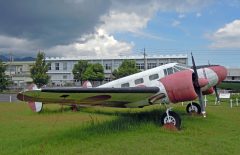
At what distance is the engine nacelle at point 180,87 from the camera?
11039mm

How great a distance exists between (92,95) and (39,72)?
183ft

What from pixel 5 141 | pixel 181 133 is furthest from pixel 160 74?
pixel 5 141

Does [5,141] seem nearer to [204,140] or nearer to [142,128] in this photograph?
[142,128]

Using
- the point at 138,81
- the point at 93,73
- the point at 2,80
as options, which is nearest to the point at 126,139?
the point at 138,81

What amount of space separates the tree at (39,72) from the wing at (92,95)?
53.1 metres

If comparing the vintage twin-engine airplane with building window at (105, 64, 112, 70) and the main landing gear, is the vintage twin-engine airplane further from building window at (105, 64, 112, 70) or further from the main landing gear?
building window at (105, 64, 112, 70)

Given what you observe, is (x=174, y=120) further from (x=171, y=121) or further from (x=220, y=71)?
(x=220, y=71)

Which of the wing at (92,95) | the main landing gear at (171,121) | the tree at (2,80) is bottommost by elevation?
the main landing gear at (171,121)

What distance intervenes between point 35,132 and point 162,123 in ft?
15.9

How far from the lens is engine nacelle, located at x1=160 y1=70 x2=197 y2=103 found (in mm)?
11039

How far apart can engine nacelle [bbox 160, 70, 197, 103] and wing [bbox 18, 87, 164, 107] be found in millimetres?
421

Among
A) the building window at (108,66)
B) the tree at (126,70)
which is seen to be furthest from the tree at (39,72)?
the building window at (108,66)

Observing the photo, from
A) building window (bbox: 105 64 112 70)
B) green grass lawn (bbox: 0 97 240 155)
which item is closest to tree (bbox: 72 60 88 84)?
building window (bbox: 105 64 112 70)

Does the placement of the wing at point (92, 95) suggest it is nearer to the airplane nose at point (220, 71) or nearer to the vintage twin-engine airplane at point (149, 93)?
the vintage twin-engine airplane at point (149, 93)
